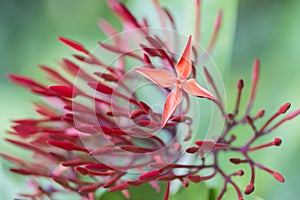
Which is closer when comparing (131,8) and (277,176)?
(277,176)

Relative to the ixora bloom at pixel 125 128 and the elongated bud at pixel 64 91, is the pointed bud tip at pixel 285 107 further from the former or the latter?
the elongated bud at pixel 64 91

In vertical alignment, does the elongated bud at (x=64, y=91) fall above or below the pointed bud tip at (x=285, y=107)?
above

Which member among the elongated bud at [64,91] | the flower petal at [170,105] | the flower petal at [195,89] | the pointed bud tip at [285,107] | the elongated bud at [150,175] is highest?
the elongated bud at [64,91]

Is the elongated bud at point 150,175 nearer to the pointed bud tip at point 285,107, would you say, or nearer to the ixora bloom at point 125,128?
Answer: the ixora bloom at point 125,128

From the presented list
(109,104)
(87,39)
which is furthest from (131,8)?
(109,104)

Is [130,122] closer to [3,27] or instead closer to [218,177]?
[218,177]

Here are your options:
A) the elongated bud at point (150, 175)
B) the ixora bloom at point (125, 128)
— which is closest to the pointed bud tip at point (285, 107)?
the ixora bloom at point (125, 128)

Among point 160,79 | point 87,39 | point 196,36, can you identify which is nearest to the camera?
point 160,79
